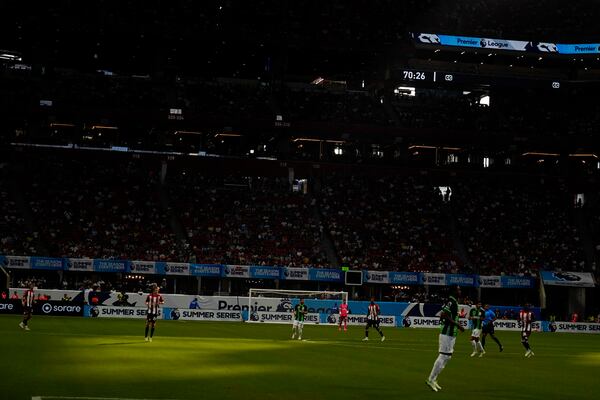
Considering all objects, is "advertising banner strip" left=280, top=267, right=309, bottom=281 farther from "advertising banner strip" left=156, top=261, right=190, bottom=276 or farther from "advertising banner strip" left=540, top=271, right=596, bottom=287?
"advertising banner strip" left=540, top=271, right=596, bottom=287

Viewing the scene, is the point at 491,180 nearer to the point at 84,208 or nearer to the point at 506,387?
the point at 84,208

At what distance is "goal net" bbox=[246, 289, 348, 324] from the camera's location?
62.0m

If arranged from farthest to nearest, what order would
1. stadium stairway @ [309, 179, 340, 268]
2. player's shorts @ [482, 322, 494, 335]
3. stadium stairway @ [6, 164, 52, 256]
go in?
1. stadium stairway @ [309, 179, 340, 268]
2. stadium stairway @ [6, 164, 52, 256]
3. player's shorts @ [482, 322, 494, 335]

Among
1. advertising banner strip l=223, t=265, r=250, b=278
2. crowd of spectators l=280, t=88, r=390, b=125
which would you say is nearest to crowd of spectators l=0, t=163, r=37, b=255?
advertising banner strip l=223, t=265, r=250, b=278

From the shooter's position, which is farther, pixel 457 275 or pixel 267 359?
pixel 457 275

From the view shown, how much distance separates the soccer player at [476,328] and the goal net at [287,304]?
22744 millimetres

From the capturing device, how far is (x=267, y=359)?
31984 mm

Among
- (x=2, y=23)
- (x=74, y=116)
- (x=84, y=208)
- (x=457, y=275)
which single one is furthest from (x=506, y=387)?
(x=2, y=23)

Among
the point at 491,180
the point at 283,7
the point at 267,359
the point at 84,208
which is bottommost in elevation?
the point at 267,359

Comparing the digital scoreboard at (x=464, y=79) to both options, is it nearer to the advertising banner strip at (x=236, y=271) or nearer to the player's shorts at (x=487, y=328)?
the advertising banner strip at (x=236, y=271)

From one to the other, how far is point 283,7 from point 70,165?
85.0 feet

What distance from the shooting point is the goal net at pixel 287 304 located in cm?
6203

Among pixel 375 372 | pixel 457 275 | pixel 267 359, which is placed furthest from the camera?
pixel 457 275

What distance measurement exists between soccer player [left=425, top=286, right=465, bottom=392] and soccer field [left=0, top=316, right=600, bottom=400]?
58 cm
